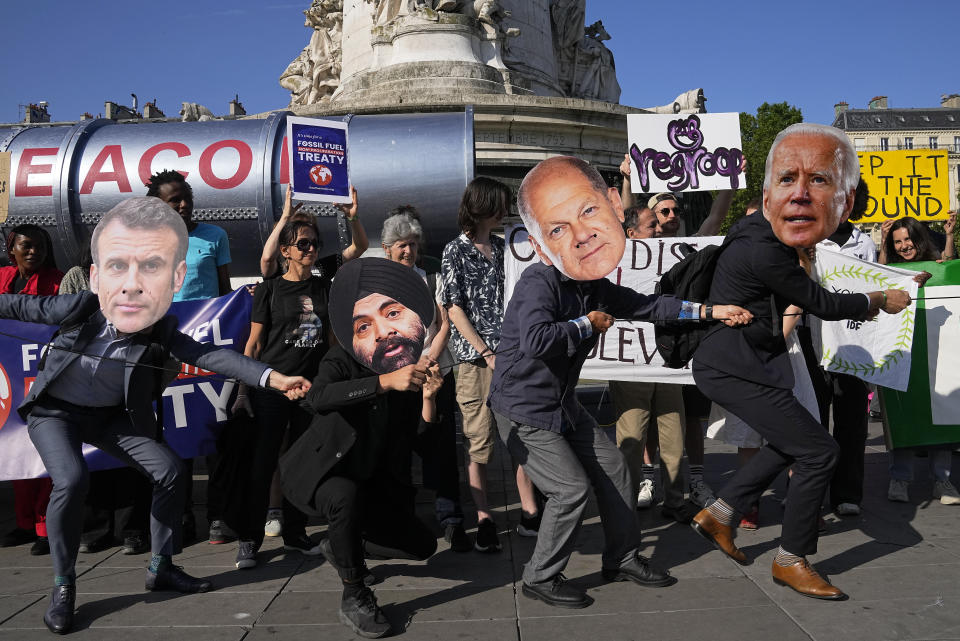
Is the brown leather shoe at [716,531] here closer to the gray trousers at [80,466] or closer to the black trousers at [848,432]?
the black trousers at [848,432]

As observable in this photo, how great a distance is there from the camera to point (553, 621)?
323cm

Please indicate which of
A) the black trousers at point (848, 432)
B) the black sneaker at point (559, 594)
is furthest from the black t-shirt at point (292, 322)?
the black trousers at point (848, 432)

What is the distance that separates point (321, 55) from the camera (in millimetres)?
19281

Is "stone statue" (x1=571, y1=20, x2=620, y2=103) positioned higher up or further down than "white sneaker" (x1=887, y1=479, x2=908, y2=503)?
higher up

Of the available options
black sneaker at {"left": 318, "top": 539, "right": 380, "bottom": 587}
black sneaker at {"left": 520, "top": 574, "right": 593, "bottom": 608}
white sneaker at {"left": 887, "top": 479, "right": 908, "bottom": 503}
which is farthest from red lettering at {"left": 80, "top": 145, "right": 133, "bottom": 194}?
white sneaker at {"left": 887, "top": 479, "right": 908, "bottom": 503}

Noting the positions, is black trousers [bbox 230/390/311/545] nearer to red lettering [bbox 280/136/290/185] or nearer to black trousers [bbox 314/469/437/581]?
black trousers [bbox 314/469/437/581]

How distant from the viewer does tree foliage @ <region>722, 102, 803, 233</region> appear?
37.6 meters

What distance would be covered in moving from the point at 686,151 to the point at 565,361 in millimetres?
2683

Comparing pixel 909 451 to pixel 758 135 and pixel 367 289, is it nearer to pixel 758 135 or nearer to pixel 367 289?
pixel 367 289

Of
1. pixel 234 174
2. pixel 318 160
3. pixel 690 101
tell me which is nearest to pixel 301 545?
pixel 318 160

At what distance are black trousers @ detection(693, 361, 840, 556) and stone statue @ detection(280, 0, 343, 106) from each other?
16298 mm

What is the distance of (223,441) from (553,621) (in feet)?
7.52

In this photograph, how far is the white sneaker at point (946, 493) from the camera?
495 centimetres

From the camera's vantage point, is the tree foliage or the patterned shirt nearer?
the patterned shirt
